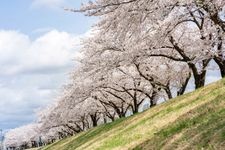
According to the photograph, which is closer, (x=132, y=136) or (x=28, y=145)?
(x=132, y=136)

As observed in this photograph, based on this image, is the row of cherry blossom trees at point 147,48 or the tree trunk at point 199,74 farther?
the tree trunk at point 199,74

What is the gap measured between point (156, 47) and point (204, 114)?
12266 millimetres

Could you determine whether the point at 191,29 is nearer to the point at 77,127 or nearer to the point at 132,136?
the point at 132,136

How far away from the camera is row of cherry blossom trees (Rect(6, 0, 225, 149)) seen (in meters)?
14.1

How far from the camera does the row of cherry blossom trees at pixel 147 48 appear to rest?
1409 cm

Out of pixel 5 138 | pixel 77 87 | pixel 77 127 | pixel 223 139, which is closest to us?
pixel 223 139

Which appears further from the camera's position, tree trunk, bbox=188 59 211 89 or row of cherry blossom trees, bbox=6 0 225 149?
tree trunk, bbox=188 59 211 89

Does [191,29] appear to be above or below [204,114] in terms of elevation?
above

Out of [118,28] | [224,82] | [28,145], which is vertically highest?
[28,145]

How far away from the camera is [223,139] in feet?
30.5

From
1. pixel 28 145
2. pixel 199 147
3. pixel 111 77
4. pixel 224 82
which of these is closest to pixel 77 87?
pixel 111 77

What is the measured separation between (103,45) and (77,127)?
45.2 metres

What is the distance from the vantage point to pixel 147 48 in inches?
992

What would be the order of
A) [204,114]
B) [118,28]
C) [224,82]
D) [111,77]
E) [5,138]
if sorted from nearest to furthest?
[204,114] → [118,28] → [224,82] → [111,77] → [5,138]
